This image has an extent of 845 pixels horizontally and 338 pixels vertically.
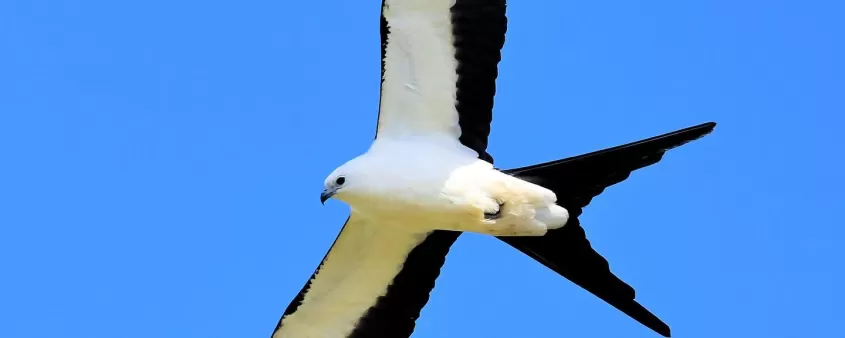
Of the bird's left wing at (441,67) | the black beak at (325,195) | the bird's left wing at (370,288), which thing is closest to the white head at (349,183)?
the black beak at (325,195)

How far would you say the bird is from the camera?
8266mm

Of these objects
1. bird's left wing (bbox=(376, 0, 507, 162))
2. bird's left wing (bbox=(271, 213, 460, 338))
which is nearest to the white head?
bird's left wing (bbox=(376, 0, 507, 162))

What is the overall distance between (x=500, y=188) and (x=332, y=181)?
45.8 inches

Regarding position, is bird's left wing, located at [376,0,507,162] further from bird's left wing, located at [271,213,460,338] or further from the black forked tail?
bird's left wing, located at [271,213,460,338]

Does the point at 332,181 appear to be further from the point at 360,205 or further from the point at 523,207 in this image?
the point at 523,207

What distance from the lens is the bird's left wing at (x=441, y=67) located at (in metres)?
8.48

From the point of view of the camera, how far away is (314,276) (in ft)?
29.9

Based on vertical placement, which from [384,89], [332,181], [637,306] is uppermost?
[384,89]

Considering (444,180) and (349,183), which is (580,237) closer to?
(444,180)

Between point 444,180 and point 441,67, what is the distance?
898mm

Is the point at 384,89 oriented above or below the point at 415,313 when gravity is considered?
above

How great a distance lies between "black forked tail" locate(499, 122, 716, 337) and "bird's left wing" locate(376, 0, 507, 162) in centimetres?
60

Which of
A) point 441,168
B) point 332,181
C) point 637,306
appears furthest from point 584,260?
point 332,181

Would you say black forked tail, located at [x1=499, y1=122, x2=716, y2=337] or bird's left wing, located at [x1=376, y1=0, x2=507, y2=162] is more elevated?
bird's left wing, located at [x1=376, y1=0, x2=507, y2=162]
